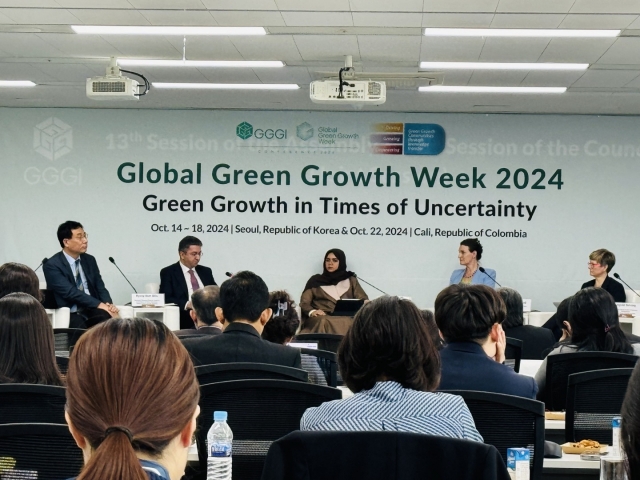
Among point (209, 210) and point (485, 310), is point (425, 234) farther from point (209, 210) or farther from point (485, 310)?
point (485, 310)

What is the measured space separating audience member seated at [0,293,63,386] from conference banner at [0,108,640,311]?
7.54m

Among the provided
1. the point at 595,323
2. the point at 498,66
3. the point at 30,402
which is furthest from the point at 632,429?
the point at 498,66

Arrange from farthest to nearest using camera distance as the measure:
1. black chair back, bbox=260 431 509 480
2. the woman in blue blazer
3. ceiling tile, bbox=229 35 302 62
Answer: the woman in blue blazer, ceiling tile, bbox=229 35 302 62, black chair back, bbox=260 431 509 480

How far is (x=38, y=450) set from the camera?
203 cm

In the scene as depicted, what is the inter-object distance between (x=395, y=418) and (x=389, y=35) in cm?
520

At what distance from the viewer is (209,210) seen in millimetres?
10898

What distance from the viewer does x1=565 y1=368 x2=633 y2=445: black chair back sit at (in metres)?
3.29

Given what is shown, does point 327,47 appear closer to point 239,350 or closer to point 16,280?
point 16,280

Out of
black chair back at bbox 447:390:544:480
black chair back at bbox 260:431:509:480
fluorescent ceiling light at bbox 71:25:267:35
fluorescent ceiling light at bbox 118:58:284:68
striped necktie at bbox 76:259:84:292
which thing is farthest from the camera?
striped necktie at bbox 76:259:84:292

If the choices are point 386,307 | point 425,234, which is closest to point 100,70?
point 425,234

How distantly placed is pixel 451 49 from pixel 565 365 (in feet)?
13.0

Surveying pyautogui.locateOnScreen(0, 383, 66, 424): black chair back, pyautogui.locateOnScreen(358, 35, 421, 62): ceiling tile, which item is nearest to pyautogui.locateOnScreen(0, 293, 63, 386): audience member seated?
pyautogui.locateOnScreen(0, 383, 66, 424): black chair back

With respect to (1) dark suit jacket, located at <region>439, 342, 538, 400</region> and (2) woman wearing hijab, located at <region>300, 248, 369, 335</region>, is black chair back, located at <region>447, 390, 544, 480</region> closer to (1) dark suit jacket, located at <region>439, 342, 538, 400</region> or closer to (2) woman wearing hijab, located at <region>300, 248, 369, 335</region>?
(1) dark suit jacket, located at <region>439, 342, 538, 400</region>

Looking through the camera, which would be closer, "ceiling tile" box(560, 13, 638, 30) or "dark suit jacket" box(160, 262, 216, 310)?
"ceiling tile" box(560, 13, 638, 30)
